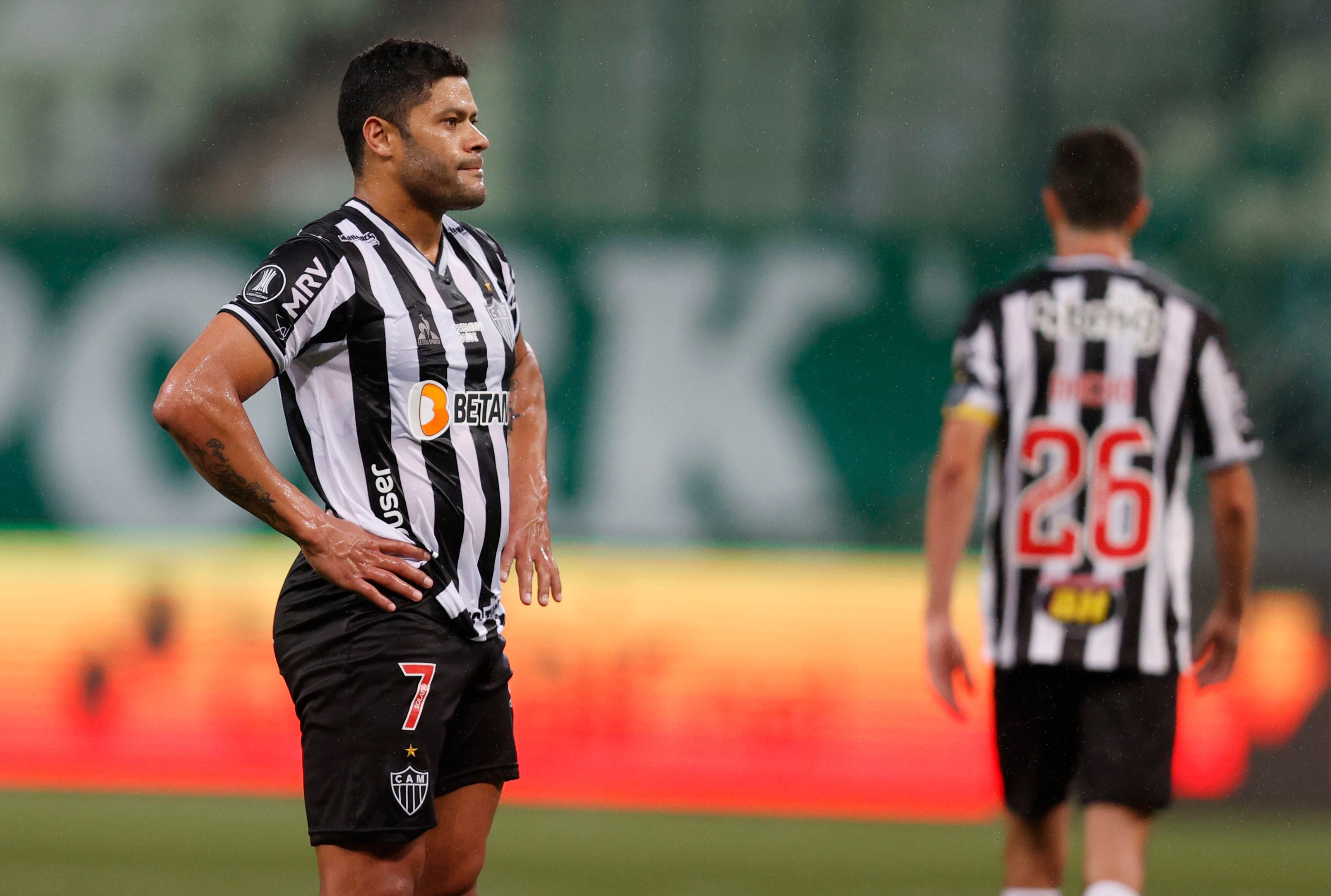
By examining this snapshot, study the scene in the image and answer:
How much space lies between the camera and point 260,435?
705 cm

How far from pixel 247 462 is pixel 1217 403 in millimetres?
1878

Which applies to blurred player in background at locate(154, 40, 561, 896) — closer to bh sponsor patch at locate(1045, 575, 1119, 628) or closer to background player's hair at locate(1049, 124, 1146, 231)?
bh sponsor patch at locate(1045, 575, 1119, 628)

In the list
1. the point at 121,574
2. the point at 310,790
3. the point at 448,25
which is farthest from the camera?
the point at 448,25

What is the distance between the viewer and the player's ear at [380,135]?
280 centimetres

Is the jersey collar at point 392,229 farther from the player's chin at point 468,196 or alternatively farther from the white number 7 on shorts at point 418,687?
the white number 7 on shorts at point 418,687

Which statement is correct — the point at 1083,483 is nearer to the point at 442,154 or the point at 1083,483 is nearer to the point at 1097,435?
the point at 1097,435

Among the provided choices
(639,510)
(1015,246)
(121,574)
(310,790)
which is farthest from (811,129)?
(310,790)

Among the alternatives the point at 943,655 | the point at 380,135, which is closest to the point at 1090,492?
the point at 943,655

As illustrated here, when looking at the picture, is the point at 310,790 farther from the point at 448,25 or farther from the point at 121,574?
the point at 448,25

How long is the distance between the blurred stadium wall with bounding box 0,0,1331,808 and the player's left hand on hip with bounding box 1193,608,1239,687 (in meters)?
3.09

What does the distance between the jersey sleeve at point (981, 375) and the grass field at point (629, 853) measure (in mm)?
2297

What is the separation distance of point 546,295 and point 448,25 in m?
2.17

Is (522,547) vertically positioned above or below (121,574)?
above

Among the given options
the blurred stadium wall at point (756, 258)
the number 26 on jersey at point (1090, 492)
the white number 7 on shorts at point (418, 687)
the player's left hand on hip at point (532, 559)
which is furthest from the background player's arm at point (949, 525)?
the blurred stadium wall at point (756, 258)
